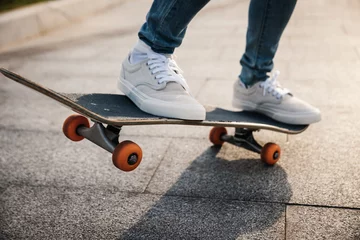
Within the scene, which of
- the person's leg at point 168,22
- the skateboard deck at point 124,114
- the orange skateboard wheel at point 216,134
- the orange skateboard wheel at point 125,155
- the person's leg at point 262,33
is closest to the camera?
the skateboard deck at point 124,114

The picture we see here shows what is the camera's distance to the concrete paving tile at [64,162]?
2.08 m

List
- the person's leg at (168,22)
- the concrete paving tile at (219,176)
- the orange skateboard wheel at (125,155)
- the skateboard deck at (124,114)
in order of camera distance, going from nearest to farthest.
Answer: the skateboard deck at (124,114)
the orange skateboard wheel at (125,155)
the person's leg at (168,22)
the concrete paving tile at (219,176)

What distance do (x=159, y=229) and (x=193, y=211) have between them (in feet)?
0.59

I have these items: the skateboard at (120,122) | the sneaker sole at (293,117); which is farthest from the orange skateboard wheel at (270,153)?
the sneaker sole at (293,117)

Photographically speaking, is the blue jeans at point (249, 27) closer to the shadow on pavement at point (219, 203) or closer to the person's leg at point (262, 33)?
the person's leg at point (262, 33)

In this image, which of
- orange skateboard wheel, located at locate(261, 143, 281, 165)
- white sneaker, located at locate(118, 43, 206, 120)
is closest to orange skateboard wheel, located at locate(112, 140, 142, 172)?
white sneaker, located at locate(118, 43, 206, 120)

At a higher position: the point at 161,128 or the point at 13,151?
the point at 13,151

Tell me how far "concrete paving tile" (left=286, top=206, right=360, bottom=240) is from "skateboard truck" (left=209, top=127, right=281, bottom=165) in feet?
1.24

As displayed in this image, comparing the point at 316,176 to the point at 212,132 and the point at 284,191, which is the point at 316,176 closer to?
the point at 284,191

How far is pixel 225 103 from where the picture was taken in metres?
3.11

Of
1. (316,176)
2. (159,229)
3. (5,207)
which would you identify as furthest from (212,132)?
(5,207)

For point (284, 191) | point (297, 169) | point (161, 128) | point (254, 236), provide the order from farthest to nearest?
point (161, 128), point (297, 169), point (284, 191), point (254, 236)

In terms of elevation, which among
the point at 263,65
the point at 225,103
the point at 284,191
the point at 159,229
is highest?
the point at 263,65

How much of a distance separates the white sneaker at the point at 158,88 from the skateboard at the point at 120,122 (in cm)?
4
